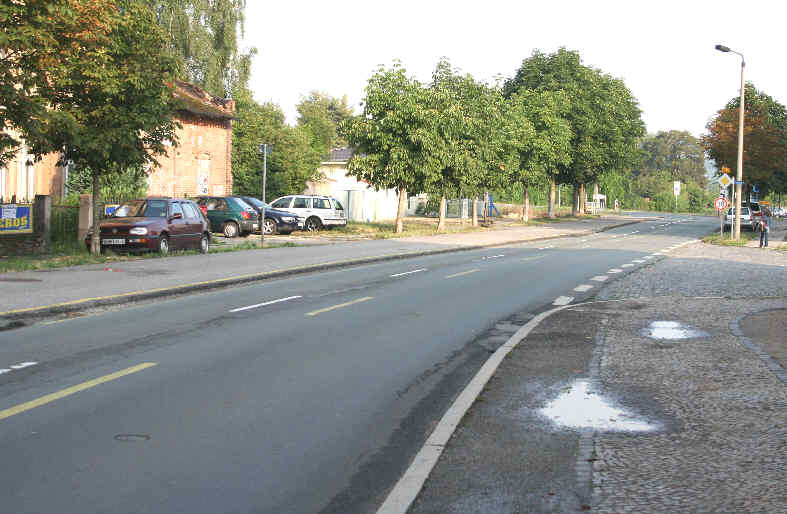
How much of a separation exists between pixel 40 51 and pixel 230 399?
1252cm

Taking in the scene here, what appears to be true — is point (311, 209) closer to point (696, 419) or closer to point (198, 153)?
point (198, 153)

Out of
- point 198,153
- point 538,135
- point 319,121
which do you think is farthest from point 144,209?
point 319,121

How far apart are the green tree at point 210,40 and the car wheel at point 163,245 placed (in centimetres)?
2979

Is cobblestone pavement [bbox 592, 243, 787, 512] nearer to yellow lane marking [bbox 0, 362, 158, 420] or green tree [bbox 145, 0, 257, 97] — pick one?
yellow lane marking [bbox 0, 362, 158, 420]

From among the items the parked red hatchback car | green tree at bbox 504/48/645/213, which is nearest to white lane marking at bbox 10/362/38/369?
the parked red hatchback car

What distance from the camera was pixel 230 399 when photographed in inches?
276

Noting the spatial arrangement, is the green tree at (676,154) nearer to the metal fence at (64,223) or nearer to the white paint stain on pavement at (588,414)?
the metal fence at (64,223)

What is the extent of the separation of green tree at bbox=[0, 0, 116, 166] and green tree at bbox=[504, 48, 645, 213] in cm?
4767

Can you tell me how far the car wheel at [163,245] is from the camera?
22.4m

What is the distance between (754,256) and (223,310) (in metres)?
21.7

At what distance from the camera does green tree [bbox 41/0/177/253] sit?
19281mm

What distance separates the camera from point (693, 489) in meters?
4.68

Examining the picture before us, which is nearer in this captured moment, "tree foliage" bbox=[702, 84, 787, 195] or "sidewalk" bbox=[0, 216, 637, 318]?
"sidewalk" bbox=[0, 216, 637, 318]

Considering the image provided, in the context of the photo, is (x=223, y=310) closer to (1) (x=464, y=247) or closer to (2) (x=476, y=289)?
(2) (x=476, y=289)
